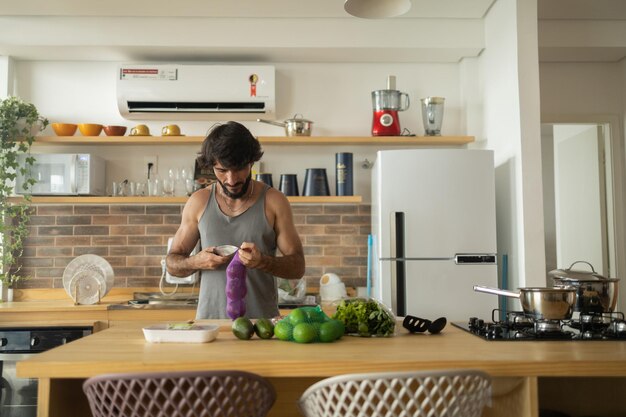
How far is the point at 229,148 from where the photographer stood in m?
2.44

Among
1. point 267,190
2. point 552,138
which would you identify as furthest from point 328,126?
point 552,138

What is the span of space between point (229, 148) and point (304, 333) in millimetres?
902

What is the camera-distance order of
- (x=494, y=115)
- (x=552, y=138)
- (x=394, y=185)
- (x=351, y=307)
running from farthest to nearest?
(x=552, y=138), (x=494, y=115), (x=394, y=185), (x=351, y=307)

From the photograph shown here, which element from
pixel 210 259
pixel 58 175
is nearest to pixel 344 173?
pixel 58 175

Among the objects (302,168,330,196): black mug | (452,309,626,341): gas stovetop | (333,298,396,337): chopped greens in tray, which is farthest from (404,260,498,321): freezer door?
(333,298,396,337): chopped greens in tray

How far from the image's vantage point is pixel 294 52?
174 inches

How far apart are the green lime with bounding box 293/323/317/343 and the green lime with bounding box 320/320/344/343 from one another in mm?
27

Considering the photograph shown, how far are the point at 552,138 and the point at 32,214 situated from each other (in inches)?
184

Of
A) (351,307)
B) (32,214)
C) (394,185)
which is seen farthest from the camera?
(32,214)

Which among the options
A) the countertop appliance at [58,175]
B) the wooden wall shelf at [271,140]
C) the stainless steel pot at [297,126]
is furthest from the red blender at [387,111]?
the countertop appliance at [58,175]

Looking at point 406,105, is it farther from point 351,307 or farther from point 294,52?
point 351,307

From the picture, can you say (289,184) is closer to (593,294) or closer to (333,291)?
(333,291)

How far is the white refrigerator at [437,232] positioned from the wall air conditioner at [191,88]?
3.84ft

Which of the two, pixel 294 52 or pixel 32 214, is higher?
pixel 294 52
